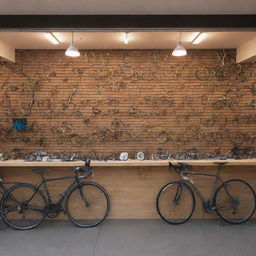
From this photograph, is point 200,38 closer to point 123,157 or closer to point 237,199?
point 123,157

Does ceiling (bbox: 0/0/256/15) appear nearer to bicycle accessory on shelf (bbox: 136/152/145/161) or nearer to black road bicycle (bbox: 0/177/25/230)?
bicycle accessory on shelf (bbox: 136/152/145/161)

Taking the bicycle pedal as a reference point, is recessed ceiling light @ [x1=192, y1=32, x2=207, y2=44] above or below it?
above

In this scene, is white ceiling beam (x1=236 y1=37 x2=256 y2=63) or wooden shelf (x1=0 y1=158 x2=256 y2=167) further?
wooden shelf (x1=0 y1=158 x2=256 y2=167)

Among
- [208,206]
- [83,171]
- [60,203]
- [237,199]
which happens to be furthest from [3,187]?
[237,199]

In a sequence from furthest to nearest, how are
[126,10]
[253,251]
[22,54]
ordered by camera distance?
[22,54] < [253,251] < [126,10]

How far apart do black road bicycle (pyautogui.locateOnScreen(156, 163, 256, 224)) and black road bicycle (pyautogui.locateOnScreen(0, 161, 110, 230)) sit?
1093 mm

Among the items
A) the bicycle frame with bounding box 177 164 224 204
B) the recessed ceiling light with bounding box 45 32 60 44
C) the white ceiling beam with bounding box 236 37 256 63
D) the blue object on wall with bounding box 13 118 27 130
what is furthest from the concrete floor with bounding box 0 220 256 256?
the recessed ceiling light with bounding box 45 32 60 44

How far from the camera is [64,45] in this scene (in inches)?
195

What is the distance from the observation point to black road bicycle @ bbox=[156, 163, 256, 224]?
4.85 metres

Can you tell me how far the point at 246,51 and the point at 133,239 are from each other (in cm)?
369

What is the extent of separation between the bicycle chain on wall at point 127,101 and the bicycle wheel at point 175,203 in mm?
781

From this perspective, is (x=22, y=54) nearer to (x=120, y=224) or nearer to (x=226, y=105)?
(x=120, y=224)

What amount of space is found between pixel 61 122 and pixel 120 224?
2198 millimetres

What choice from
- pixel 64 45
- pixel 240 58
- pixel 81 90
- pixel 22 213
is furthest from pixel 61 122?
pixel 240 58
